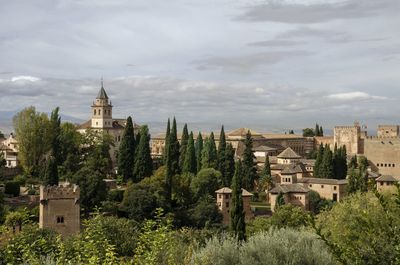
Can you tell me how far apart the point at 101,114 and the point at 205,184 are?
26.5m

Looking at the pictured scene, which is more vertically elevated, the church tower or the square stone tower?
the church tower

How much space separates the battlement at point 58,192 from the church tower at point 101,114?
109ft

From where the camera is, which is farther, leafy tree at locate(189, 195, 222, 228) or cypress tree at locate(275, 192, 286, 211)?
cypress tree at locate(275, 192, 286, 211)

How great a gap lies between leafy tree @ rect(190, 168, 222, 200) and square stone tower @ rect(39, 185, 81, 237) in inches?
456

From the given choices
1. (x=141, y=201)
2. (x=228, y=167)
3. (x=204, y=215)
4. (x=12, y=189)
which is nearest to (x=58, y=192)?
(x=141, y=201)

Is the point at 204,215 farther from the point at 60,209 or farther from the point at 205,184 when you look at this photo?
the point at 60,209

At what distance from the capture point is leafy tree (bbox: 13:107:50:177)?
135 ft

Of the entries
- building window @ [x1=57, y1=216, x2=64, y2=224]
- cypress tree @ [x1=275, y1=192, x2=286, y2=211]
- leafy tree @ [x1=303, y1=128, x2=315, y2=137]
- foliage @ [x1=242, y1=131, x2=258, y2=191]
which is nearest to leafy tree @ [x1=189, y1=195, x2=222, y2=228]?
cypress tree @ [x1=275, y1=192, x2=286, y2=211]

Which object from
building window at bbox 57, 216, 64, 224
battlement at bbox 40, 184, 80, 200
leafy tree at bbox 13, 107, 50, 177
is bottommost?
building window at bbox 57, 216, 64, 224

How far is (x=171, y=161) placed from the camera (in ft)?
131

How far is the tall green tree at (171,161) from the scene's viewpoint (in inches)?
1399

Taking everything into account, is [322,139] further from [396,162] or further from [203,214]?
[203,214]

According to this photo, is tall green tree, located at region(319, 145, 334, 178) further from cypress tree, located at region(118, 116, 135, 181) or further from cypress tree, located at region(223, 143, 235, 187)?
cypress tree, located at region(118, 116, 135, 181)

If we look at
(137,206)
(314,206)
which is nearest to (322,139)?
(314,206)
